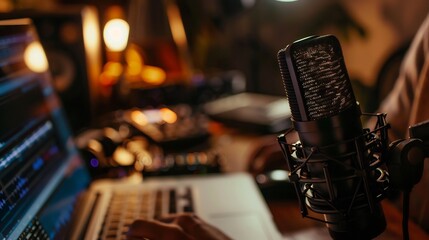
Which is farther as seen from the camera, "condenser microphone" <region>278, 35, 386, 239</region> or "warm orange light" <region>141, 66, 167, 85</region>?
"warm orange light" <region>141, 66, 167, 85</region>

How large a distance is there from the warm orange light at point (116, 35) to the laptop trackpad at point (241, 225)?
43.4 inches

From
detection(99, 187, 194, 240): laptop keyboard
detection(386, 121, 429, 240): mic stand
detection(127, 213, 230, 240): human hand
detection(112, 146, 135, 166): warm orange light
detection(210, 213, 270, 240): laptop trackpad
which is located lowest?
detection(386, 121, 429, 240): mic stand

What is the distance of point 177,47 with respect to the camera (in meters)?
2.12

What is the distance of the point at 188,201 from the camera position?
1.02 meters

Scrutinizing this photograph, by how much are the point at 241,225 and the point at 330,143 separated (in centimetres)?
42

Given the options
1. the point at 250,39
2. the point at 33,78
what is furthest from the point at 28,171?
the point at 250,39

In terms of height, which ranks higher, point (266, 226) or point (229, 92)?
point (229, 92)

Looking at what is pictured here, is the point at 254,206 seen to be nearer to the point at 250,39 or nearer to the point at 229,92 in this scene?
the point at 229,92

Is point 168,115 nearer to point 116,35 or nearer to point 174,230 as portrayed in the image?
point 116,35

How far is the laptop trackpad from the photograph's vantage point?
86 cm

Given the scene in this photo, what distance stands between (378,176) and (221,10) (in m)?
2.34

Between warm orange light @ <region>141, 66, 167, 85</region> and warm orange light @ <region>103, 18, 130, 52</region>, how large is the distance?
0.18 meters

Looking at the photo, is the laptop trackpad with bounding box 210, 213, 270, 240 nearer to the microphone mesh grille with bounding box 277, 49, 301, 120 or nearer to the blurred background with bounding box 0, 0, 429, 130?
the microphone mesh grille with bounding box 277, 49, 301, 120

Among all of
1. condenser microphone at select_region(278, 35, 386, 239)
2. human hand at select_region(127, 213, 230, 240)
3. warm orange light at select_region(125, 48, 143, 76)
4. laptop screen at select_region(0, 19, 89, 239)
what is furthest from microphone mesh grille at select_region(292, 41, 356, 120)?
warm orange light at select_region(125, 48, 143, 76)
